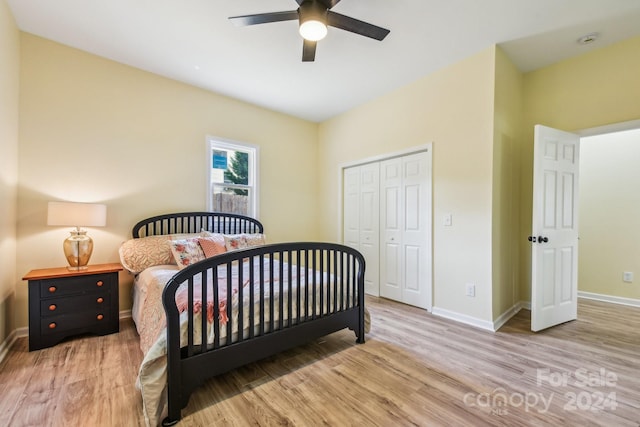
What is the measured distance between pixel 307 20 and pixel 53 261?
329 centimetres

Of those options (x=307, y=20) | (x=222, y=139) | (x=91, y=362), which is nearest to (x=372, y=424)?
(x=91, y=362)

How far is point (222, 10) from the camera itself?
227 centimetres

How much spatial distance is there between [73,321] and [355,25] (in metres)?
3.52

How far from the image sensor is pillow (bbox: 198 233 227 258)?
2969mm

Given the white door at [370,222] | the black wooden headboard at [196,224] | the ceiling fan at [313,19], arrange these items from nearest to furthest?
1. the ceiling fan at [313,19]
2. the black wooden headboard at [196,224]
3. the white door at [370,222]

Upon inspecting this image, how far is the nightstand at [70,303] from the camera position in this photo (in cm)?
232

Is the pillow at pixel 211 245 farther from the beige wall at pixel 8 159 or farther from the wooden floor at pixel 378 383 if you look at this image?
the beige wall at pixel 8 159

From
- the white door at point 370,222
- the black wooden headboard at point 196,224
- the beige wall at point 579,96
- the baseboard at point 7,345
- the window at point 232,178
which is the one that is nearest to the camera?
the baseboard at point 7,345

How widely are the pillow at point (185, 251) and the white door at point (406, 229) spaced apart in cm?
245

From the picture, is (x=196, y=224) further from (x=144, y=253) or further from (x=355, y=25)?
(x=355, y=25)

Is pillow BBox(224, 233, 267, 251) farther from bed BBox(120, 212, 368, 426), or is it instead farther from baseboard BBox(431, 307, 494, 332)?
baseboard BBox(431, 307, 494, 332)

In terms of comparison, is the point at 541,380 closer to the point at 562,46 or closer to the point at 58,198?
the point at 562,46

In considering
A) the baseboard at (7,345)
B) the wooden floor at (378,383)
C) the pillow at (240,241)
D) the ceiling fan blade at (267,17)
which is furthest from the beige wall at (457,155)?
the baseboard at (7,345)

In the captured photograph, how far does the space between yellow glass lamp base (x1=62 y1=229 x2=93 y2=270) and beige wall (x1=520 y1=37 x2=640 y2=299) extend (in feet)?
16.0
